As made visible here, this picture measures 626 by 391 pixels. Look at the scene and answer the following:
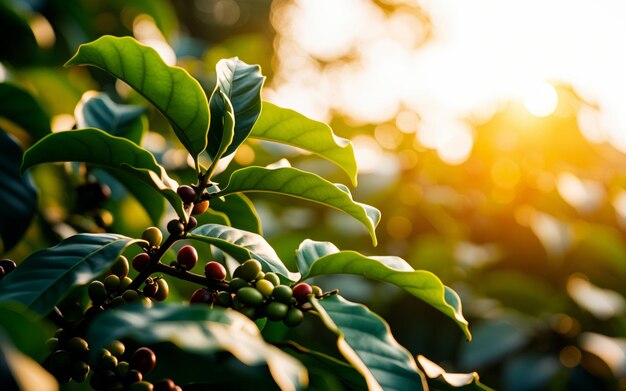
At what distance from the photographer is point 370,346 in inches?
31.8

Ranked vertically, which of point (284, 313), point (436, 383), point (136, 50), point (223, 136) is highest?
point (136, 50)

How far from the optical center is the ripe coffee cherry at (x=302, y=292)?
88 centimetres

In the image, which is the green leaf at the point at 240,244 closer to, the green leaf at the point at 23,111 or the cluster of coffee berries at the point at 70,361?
the cluster of coffee berries at the point at 70,361

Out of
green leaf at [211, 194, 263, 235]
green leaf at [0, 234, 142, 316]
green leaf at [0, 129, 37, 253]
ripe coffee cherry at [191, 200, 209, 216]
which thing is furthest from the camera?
green leaf at [0, 129, 37, 253]

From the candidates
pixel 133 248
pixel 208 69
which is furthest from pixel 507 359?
pixel 133 248

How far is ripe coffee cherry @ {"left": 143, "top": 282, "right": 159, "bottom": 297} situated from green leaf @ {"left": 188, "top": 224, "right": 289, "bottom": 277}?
0.10 meters

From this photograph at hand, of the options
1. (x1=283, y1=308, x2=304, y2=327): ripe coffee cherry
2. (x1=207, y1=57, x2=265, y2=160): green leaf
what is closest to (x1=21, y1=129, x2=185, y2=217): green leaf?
(x1=207, y1=57, x2=265, y2=160): green leaf

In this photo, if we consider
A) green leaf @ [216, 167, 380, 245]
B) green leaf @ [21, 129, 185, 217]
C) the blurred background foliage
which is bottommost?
the blurred background foliage

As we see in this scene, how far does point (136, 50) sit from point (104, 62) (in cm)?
6

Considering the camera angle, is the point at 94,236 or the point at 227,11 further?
the point at 227,11

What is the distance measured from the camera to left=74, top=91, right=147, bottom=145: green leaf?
1391 millimetres

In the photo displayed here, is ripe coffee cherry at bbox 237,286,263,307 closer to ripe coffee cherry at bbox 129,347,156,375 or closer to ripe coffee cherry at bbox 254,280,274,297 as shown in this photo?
ripe coffee cherry at bbox 254,280,274,297

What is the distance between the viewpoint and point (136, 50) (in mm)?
921

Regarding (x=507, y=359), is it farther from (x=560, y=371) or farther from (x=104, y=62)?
(x=104, y=62)
